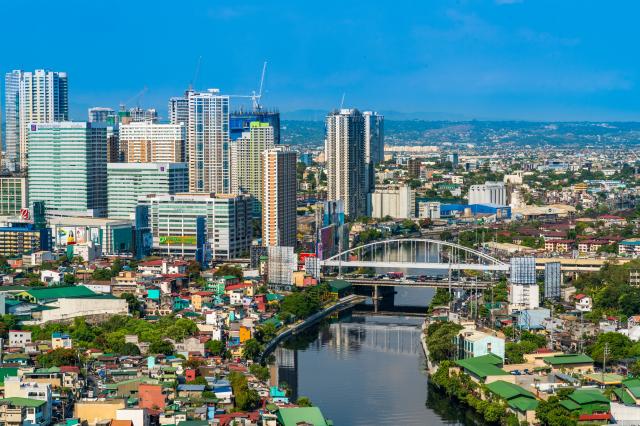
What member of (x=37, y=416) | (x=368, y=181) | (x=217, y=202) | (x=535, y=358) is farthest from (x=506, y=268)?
(x=368, y=181)

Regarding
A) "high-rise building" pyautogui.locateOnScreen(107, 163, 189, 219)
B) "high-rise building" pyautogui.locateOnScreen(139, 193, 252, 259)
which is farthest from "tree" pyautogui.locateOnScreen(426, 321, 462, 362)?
"high-rise building" pyautogui.locateOnScreen(107, 163, 189, 219)

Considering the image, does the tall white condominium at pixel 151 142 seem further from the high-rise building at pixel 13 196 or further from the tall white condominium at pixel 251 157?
the high-rise building at pixel 13 196

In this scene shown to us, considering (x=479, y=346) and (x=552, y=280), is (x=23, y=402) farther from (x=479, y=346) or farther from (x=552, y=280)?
(x=552, y=280)

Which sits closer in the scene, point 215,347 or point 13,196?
point 215,347

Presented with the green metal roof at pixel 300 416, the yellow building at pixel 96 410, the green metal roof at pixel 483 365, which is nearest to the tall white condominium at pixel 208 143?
the green metal roof at pixel 483 365

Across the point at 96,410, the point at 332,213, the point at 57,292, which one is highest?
the point at 332,213

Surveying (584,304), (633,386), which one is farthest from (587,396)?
(584,304)

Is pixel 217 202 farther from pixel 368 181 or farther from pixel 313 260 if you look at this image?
pixel 368 181
